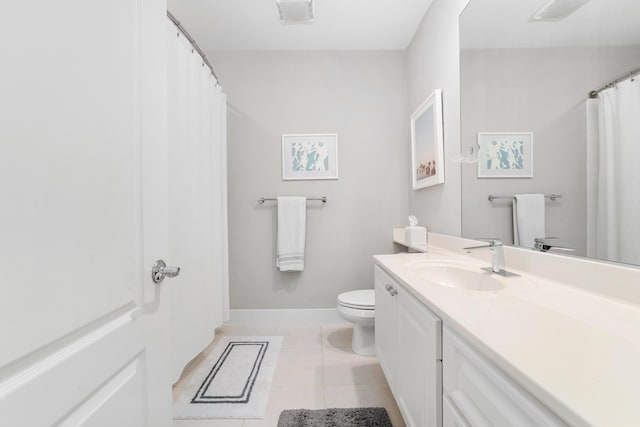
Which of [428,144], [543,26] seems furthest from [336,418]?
[543,26]

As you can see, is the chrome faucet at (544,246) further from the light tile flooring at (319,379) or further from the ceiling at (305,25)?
the ceiling at (305,25)

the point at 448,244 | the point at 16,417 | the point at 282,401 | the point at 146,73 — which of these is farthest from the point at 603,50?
the point at 282,401

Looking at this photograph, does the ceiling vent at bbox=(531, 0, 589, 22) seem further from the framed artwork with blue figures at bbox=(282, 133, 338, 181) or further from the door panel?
the framed artwork with blue figures at bbox=(282, 133, 338, 181)

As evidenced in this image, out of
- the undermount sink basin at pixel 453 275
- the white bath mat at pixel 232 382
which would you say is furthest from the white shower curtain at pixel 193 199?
the undermount sink basin at pixel 453 275

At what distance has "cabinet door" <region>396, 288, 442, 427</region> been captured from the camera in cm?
77

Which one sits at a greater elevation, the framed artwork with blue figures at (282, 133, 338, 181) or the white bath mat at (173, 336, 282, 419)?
the framed artwork with blue figures at (282, 133, 338, 181)

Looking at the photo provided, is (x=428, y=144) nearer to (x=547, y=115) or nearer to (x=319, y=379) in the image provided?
(x=547, y=115)

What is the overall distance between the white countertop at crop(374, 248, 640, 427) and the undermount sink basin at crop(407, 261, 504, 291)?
0.55 feet

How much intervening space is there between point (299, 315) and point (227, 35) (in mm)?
2453

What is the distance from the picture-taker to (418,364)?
2.97ft

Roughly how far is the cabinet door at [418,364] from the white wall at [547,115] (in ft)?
1.87

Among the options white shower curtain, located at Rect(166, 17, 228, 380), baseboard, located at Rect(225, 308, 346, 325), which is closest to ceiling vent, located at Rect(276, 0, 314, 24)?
white shower curtain, located at Rect(166, 17, 228, 380)

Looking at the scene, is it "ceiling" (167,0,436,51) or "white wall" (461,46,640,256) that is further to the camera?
"ceiling" (167,0,436,51)

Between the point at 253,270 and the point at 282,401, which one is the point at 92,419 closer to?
the point at 282,401
